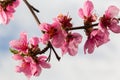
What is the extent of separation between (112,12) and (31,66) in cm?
73

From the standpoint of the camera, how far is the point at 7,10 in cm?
452

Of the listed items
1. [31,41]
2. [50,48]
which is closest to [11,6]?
[31,41]

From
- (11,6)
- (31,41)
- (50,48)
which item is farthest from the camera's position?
(11,6)

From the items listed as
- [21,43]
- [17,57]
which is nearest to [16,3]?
[21,43]

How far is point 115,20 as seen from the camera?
425 cm

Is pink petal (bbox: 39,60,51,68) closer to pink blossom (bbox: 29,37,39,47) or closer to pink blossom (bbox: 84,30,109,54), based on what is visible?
pink blossom (bbox: 29,37,39,47)

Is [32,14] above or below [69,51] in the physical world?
above

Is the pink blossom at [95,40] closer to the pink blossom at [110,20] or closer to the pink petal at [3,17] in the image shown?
the pink blossom at [110,20]

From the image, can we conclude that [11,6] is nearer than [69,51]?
No

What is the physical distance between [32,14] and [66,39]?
0.34 metres

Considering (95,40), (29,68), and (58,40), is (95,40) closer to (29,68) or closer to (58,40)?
(58,40)

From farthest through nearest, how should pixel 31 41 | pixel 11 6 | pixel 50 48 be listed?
pixel 11 6, pixel 31 41, pixel 50 48

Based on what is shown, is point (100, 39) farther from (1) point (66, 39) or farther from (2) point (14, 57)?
(2) point (14, 57)

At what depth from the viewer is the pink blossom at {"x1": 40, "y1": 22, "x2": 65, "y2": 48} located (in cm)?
397
